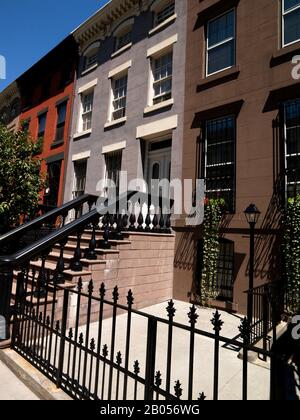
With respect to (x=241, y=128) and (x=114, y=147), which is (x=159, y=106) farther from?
(x=241, y=128)

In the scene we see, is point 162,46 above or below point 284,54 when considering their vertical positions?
above

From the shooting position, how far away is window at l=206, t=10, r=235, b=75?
8.83 m

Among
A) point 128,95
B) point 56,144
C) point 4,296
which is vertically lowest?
point 4,296

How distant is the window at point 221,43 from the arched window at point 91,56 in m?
6.45

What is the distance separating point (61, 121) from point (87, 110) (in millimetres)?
1906

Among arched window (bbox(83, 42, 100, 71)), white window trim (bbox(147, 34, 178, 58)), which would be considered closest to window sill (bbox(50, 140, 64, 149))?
arched window (bbox(83, 42, 100, 71))

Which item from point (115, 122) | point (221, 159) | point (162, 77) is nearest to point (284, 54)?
point (221, 159)

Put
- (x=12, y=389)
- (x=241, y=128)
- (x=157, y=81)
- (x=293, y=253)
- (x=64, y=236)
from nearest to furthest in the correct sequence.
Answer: (x=12, y=389), (x=64, y=236), (x=293, y=253), (x=241, y=128), (x=157, y=81)

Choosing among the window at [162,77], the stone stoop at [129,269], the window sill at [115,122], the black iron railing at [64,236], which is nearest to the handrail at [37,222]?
the black iron railing at [64,236]

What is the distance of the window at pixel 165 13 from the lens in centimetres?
1077

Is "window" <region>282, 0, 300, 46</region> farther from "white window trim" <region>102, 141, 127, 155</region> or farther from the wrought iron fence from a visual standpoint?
the wrought iron fence

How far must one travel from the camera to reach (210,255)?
296 inches

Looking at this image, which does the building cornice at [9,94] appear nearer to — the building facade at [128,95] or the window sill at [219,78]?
the building facade at [128,95]
